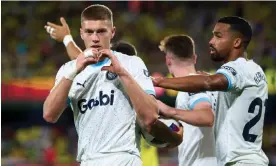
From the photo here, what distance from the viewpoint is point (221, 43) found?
439cm

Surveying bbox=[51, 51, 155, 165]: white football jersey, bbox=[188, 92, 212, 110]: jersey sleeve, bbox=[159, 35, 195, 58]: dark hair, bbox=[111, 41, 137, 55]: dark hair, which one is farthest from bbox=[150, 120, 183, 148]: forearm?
bbox=[111, 41, 137, 55]: dark hair

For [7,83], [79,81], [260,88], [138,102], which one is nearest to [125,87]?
[138,102]

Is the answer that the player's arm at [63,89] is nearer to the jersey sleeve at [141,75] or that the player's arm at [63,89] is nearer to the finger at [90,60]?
the finger at [90,60]

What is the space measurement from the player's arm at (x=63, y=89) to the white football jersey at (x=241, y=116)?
1088 millimetres

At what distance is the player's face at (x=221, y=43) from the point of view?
437cm

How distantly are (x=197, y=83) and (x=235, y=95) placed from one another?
1.17 ft

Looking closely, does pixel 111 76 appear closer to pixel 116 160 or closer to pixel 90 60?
pixel 90 60

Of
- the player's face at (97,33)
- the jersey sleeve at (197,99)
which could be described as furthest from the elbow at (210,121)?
the player's face at (97,33)

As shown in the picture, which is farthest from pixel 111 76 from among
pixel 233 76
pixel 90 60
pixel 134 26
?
pixel 134 26

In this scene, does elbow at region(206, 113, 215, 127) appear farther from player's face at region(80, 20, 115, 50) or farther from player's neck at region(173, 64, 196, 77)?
player's face at region(80, 20, 115, 50)

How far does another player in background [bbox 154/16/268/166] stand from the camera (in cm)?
408

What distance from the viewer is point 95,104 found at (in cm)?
369

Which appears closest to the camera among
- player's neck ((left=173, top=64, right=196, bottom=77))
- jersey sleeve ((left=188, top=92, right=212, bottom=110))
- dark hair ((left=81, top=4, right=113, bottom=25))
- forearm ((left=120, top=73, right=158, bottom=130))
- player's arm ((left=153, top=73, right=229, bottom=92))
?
forearm ((left=120, top=73, right=158, bottom=130))

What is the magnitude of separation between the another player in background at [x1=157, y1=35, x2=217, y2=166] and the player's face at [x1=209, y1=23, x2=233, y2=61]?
347mm
